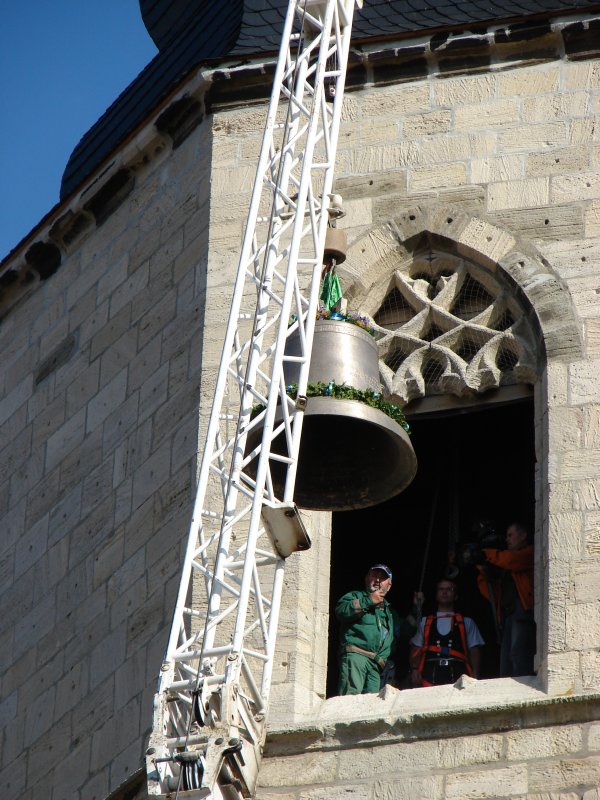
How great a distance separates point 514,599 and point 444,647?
1.34ft

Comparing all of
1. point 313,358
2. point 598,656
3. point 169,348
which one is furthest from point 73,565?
point 598,656

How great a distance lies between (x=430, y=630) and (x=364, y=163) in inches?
96.8

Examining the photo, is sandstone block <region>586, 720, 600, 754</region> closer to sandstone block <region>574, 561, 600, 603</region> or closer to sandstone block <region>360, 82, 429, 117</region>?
sandstone block <region>574, 561, 600, 603</region>

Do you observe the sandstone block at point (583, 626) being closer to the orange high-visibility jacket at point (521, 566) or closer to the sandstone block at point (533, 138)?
the orange high-visibility jacket at point (521, 566)

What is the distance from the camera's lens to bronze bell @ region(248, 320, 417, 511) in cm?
1151

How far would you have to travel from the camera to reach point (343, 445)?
11766mm

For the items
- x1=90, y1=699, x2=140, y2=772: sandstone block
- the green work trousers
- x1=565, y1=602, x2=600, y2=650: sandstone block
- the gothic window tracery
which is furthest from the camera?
the gothic window tracery

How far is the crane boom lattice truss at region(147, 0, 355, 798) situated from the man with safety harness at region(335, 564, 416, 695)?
1.93 feet

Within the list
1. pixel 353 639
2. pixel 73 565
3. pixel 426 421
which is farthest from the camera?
pixel 426 421

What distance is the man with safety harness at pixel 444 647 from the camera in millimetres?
Answer: 12422

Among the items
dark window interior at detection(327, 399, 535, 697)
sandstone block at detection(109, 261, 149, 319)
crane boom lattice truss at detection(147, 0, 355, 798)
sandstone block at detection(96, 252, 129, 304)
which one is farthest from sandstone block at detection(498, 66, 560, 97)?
sandstone block at detection(96, 252, 129, 304)

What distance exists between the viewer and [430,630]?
1262 cm

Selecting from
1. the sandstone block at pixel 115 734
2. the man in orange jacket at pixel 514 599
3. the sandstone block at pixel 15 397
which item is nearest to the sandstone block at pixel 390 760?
the man in orange jacket at pixel 514 599

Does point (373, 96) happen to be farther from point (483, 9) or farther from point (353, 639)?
point (353, 639)
